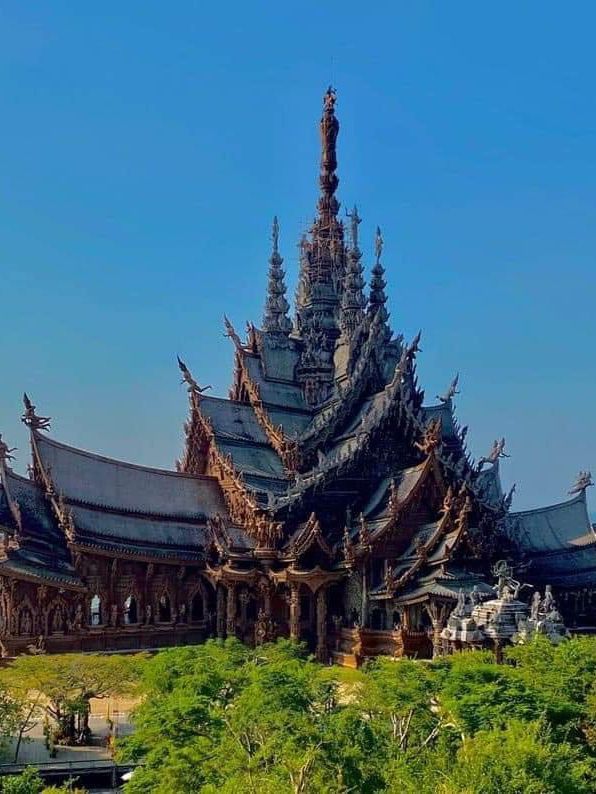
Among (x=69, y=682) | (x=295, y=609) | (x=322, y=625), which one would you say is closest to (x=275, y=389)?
(x=295, y=609)

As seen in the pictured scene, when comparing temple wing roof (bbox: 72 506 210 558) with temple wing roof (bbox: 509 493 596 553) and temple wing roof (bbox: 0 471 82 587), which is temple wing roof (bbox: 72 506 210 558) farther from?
temple wing roof (bbox: 509 493 596 553)

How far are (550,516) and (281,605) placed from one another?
1369cm

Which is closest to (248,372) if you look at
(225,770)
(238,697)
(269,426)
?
(269,426)

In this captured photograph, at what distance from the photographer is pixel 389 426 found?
3281 centimetres

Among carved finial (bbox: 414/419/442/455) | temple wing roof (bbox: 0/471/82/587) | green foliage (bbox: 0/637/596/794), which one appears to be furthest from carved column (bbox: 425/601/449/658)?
temple wing roof (bbox: 0/471/82/587)

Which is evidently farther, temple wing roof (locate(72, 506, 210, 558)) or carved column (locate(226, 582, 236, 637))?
carved column (locate(226, 582, 236, 637))

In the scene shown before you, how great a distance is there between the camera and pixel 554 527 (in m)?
36.8

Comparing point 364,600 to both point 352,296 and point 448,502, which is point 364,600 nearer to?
point 448,502

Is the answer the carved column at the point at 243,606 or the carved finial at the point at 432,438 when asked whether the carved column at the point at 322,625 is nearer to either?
the carved column at the point at 243,606

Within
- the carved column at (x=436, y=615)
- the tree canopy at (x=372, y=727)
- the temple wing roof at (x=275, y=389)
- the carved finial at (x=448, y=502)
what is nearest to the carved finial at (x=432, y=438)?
the carved finial at (x=448, y=502)

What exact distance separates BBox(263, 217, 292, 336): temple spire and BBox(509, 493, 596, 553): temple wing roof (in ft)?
44.0

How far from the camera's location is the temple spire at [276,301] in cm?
4103

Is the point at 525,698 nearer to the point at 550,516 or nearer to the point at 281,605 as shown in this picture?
the point at 281,605

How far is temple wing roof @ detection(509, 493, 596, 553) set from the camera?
116ft
